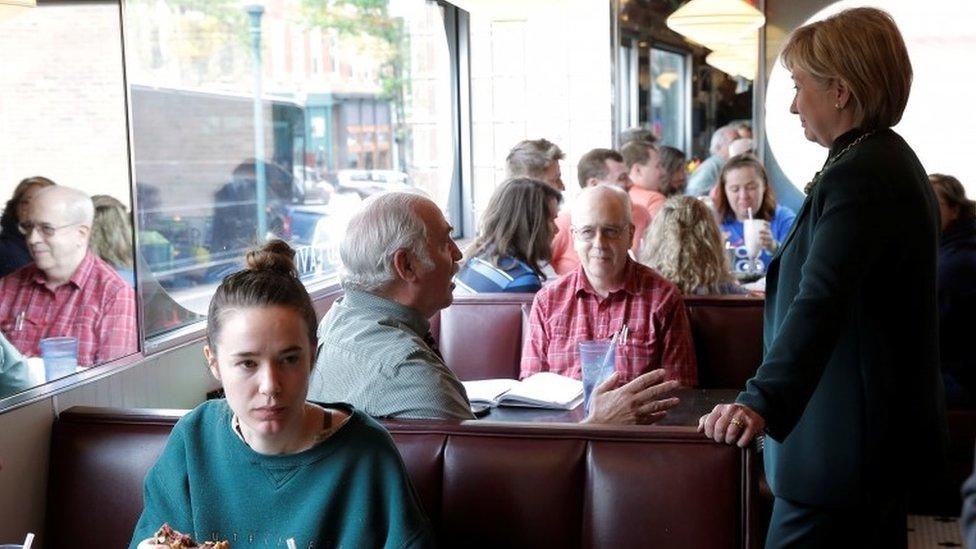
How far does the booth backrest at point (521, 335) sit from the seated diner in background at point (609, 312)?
60cm

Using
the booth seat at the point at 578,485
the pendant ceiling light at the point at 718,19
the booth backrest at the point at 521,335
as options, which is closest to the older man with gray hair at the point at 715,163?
the pendant ceiling light at the point at 718,19

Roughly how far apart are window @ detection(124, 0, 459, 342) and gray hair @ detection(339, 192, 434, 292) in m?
0.78

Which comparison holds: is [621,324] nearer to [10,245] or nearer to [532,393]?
→ [532,393]

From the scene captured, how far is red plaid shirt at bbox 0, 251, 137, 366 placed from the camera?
2496 mm

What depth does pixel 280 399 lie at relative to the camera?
178 cm

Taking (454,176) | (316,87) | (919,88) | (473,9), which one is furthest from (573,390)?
(919,88)

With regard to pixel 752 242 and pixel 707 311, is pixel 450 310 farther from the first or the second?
pixel 752 242

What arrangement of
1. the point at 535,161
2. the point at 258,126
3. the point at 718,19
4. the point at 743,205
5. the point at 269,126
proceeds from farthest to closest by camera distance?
the point at 718,19, the point at 743,205, the point at 535,161, the point at 269,126, the point at 258,126

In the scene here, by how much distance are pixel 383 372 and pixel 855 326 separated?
874 mm

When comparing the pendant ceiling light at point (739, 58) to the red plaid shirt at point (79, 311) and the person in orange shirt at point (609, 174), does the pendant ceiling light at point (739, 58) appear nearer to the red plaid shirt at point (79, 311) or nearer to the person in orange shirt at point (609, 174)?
the person in orange shirt at point (609, 174)

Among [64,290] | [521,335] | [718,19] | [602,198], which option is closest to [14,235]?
[64,290]

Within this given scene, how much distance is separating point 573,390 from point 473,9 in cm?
195

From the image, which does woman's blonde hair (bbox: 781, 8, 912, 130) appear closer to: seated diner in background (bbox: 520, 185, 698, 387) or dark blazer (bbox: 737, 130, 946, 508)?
dark blazer (bbox: 737, 130, 946, 508)

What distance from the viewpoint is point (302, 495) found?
184cm
